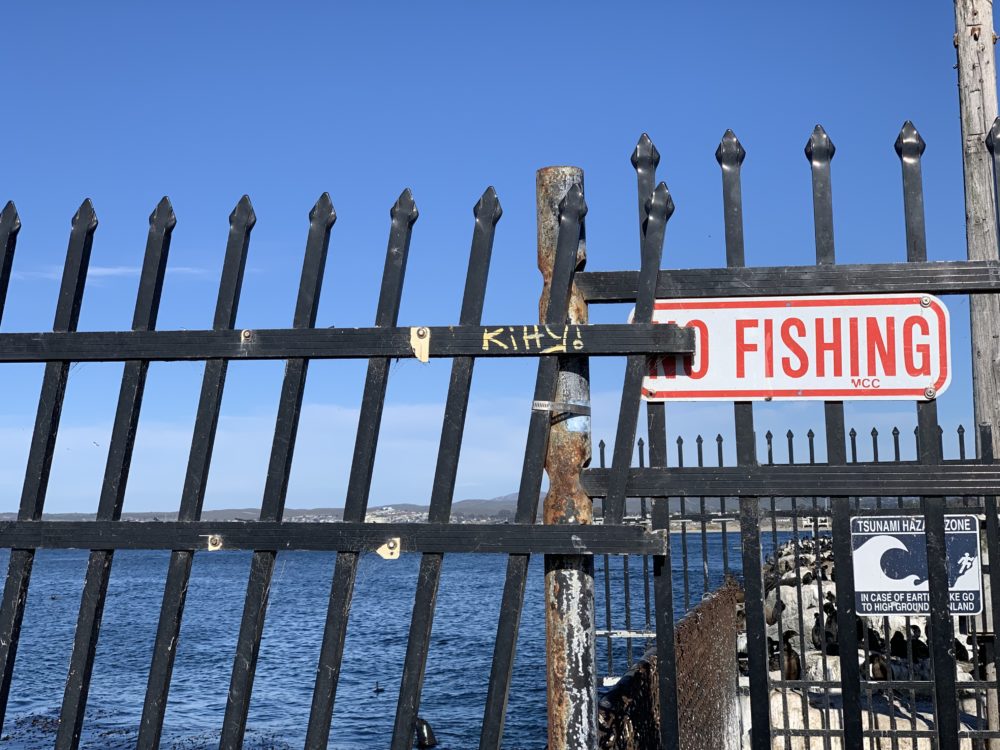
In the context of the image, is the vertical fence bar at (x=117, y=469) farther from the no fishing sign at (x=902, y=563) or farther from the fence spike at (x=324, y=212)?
the no fishing sign at (x=902, y=563)

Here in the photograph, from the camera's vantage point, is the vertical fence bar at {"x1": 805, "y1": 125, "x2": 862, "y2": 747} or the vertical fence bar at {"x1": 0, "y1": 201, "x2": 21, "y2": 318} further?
the vertical fence bar at {"x1": 0, "y1": 201, "x2": 21, "y2": 318}

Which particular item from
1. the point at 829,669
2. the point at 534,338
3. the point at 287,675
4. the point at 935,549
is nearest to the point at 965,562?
the point at 935,549

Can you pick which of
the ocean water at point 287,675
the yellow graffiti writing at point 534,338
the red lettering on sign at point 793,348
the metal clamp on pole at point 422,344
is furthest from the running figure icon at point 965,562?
the metal clamp on pole at point 422,344

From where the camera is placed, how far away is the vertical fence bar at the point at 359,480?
3.46 metres

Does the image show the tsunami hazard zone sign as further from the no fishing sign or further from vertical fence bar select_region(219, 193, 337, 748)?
the no fishing sign

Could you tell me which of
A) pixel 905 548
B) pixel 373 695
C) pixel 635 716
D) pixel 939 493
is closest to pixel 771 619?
pixel 905 548

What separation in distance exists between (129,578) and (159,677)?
128292 mm

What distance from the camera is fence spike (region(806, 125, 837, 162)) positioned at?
137 inches

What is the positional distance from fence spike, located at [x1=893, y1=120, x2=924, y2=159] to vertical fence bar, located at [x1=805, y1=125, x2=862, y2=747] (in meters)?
0.23

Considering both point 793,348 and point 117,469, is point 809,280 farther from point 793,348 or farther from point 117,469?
point 117,469

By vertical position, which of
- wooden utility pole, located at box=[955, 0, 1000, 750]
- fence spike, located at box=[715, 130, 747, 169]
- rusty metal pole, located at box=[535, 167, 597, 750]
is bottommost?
rusty metal pole, located at box=[535, 167, 597, 750]

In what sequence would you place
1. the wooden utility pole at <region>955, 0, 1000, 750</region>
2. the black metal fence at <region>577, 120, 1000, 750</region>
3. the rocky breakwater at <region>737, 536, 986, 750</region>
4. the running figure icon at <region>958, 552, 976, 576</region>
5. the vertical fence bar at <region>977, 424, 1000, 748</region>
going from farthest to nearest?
the rocky breakwater at <region>737, 536, 986, 750</region>
the wooden utility pole at <region>955, 0, 1000, 750</region>
the running figure icon at <region>958, 552, 976, 576</region>
the vertical fence bar at <region>977, 424, 1000, 748</region>
the black metal fence at <region>577, 120, 1000, 750</region>

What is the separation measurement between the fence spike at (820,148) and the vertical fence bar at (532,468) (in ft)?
2.85

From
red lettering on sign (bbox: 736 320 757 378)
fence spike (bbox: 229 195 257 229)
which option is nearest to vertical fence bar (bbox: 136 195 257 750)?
fence spike (bbox: 229 195 257 229)
